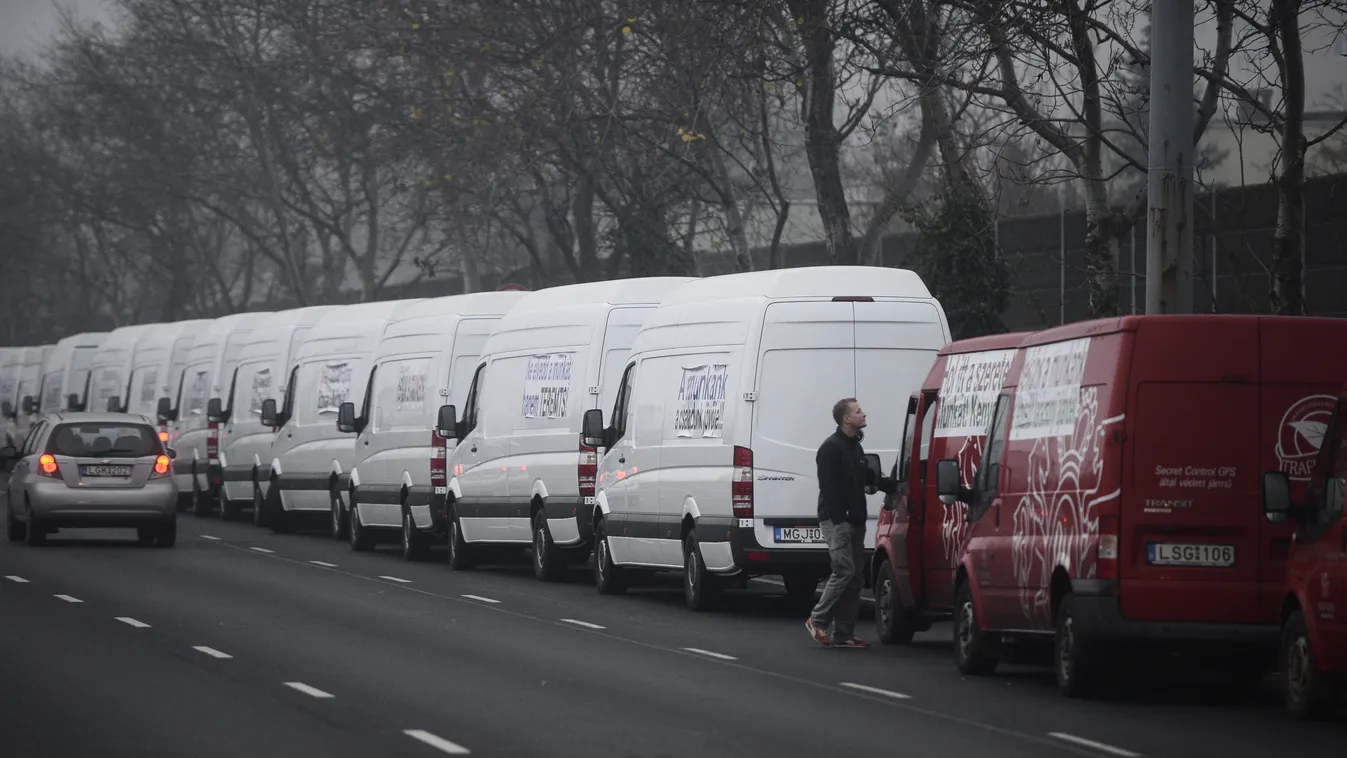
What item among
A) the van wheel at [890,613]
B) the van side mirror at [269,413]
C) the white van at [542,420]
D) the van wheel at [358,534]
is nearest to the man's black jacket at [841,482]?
the van wheel at [890,613]

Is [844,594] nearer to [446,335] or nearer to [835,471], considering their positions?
[835,471]

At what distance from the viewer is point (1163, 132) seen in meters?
17.5

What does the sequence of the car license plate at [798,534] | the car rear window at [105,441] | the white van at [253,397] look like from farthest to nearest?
the white van at [253,397]
the car rear window at [105,441]
the car license plate at [798,534]

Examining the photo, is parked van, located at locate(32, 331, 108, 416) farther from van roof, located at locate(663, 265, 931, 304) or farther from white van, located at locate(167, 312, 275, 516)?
van roof, located at locate(663, 265, 931, 304)

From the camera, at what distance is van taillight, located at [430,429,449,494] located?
86.1 ft

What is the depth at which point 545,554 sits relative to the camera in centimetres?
2370

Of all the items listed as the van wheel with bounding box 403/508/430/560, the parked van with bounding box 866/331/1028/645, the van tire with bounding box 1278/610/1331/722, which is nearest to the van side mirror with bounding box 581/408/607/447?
the parked van with bounding box 866/331/1028/645

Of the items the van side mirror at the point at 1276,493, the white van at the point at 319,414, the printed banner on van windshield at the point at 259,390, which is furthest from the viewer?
the printed banner on van windshield at the point at 259,390

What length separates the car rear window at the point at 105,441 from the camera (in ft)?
92.4

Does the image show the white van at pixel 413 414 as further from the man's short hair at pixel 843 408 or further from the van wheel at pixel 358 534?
the man's short hair at pixel 843 408

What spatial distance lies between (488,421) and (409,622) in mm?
6843

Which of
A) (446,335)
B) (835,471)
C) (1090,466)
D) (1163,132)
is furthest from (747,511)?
(446,335)

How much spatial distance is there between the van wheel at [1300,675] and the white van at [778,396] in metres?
6.40

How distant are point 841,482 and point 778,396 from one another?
90.2 inches
